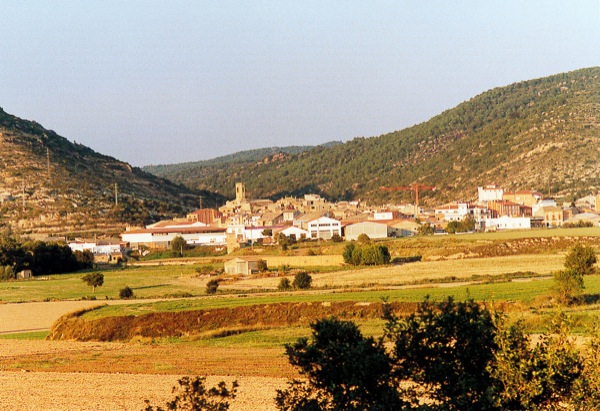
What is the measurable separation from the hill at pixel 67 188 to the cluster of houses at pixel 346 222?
891 cm

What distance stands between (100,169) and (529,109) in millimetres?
87105

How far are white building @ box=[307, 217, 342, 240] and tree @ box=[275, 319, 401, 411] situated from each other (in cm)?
9078

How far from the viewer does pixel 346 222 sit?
368ft

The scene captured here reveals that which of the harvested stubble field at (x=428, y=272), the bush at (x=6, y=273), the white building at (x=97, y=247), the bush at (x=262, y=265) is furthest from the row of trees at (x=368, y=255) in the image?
the white building at (x=97, y=247)

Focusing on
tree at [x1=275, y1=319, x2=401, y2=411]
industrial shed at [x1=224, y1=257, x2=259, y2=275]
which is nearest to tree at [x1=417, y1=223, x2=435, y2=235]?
industrial shed at [x1=224, y1=257, x2=259, y2=275]

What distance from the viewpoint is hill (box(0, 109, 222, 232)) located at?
120188mm

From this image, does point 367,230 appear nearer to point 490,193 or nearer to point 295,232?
point 295,232

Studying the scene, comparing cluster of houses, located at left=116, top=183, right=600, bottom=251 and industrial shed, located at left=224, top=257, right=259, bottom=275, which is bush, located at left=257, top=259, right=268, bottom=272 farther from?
cluster of houses, located at left=116, top=183, right=600, bottom=251

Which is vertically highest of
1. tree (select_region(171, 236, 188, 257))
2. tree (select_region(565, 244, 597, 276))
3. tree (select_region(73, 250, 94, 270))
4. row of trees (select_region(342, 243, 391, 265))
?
tree (select_region(171, 236, 188, 257))

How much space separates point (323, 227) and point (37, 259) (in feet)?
121

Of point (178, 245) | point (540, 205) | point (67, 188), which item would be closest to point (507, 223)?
point (540, 205)

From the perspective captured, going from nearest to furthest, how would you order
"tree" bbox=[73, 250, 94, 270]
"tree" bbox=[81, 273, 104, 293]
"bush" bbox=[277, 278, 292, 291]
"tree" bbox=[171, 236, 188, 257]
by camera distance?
"bush" bbox=[277, 278, 292, 291] < "tree" bbox=[81, 273, 104, 293] < "tree" bbox=[73, 250, 94, 270] < "tree" bbox=[171, 236, 188, 257]

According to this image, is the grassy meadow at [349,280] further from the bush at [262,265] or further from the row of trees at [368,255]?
the row of trees at [368,255]

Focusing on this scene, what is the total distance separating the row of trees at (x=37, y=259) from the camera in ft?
257
